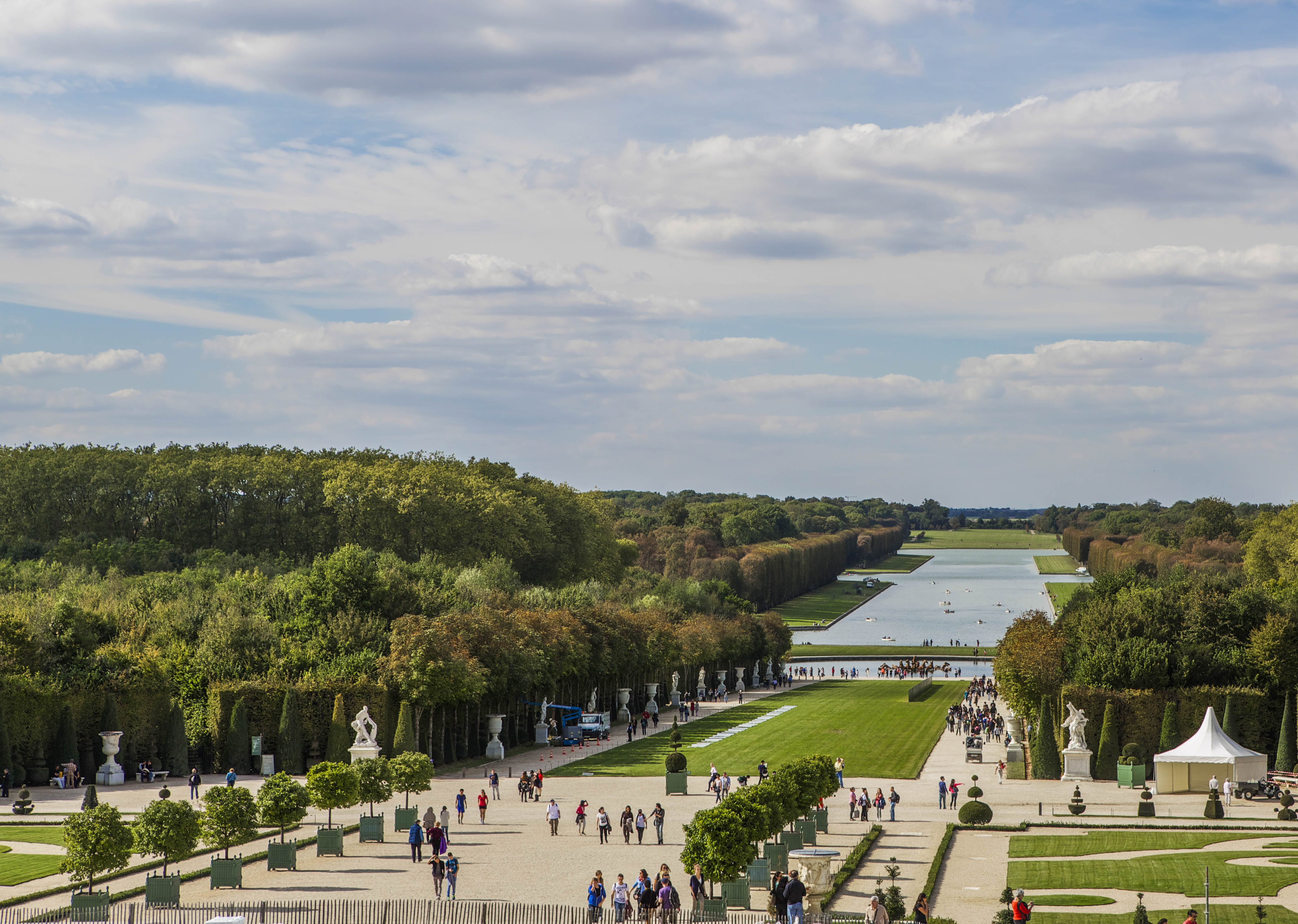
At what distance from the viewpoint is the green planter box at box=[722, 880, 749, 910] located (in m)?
34.6

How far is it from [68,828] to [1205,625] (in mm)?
53766

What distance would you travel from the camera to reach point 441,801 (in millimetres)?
56031

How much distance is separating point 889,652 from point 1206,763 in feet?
309

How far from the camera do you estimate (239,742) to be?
64.7 m

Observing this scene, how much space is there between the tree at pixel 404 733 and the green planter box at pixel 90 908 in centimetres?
3101

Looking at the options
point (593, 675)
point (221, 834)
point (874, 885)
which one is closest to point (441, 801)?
point (221, 834)

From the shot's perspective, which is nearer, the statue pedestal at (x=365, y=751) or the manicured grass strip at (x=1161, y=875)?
the manicured grass strip at (x=1161, y=875)

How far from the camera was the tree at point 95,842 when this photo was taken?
112 feet

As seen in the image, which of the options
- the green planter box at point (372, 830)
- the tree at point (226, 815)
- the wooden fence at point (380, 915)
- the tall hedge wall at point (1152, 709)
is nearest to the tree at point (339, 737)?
the green planter box at point (372, 830)

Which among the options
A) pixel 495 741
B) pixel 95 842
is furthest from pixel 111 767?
pixel 95 842

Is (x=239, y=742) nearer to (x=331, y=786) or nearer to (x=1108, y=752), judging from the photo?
(x=331, y=786)

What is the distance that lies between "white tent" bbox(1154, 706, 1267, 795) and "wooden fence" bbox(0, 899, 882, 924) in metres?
29.3

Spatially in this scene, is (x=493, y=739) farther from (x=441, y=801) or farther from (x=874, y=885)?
(x=874, y=885)

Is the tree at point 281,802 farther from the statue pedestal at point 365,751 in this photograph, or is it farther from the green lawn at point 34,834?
the statue pedestal at point 365,751
